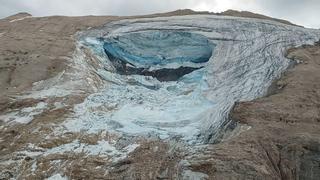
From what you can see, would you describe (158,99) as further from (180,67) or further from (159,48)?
(159,48)

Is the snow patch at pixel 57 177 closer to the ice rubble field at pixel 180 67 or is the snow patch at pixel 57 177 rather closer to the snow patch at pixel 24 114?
the ice rubble field at pixel 180 67

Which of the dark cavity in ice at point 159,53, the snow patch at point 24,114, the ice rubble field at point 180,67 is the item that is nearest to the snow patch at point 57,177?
the ice rubble field at point 180,67

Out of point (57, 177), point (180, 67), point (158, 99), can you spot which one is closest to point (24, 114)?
point (57, 177)

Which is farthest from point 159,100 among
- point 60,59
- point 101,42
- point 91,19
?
point 91,19

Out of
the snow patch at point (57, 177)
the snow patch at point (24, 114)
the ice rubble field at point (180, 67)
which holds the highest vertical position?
the ice rubble field at point (180, 67)

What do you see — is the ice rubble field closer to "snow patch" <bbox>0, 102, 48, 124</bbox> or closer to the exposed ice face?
the exposed ice face

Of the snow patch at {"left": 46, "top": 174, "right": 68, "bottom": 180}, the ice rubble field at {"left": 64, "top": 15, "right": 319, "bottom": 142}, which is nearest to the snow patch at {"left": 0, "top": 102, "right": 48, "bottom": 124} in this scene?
the ice rubble field at {"left": 64, "top": 15, "right": 319, "bottom": 142}
